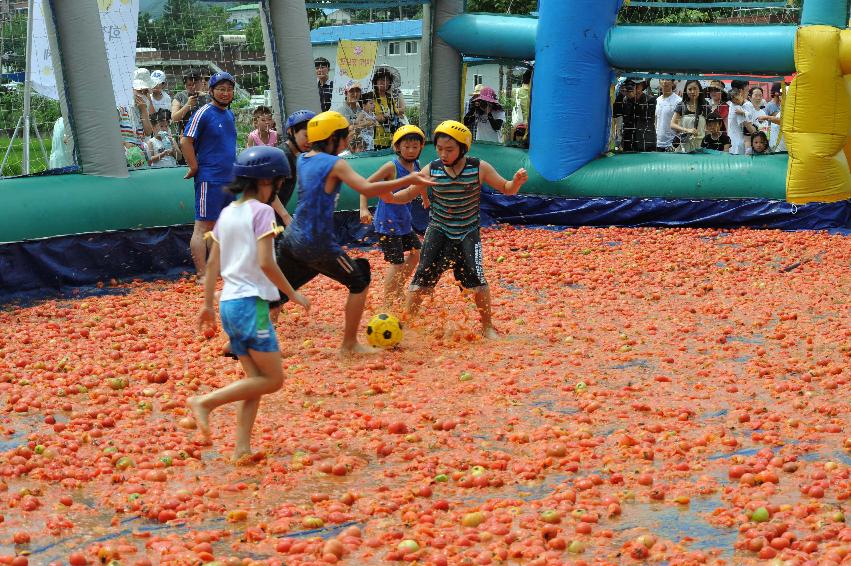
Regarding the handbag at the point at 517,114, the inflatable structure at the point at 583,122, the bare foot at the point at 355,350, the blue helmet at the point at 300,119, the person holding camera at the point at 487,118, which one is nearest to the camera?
the bare foot at the point at 355,350

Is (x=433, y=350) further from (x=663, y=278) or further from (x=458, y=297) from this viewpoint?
(x=663, y=278)

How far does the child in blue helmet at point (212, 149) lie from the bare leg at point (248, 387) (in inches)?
198

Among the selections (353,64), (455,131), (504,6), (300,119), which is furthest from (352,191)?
(504,6)

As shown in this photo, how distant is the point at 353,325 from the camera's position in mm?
7926

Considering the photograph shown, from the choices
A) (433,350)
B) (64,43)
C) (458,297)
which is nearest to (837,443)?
(433,350)

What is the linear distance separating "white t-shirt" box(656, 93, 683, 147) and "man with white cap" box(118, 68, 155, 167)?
6952 mm

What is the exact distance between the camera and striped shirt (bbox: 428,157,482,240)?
27.4ft

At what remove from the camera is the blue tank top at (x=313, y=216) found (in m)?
A: 7.54

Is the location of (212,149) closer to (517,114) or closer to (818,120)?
(517,114)

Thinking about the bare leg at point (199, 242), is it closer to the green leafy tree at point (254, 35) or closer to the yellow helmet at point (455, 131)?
the green leafy tree at point (254, 35)

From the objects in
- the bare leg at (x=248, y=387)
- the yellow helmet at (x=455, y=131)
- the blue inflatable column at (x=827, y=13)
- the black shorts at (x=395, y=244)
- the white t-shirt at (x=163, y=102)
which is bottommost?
the bare leg at (x=248, y=387)

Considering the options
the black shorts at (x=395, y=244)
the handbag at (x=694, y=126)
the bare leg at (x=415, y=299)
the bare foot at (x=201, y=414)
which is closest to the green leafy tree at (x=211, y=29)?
the black shorts at (x=395, y=244)

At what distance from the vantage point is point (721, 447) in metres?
5.90

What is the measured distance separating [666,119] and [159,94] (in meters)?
6.95
